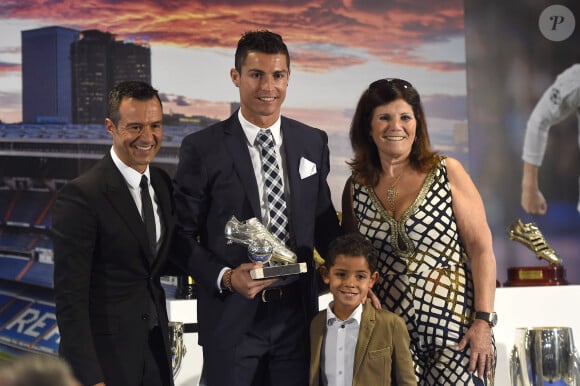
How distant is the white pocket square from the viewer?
10.3 feet

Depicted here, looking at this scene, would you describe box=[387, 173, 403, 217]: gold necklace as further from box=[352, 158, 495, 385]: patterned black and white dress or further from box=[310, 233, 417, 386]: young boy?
box=[310, 233, 417, 386]: young boy

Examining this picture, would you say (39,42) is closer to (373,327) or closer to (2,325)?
(2,325)

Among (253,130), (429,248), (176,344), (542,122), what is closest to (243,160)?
(253,130)

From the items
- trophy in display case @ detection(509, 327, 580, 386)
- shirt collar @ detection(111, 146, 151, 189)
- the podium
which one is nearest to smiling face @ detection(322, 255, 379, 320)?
shirt collar @ detection(111, 146, 151, 189)

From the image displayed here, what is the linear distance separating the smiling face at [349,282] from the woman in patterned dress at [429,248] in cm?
11

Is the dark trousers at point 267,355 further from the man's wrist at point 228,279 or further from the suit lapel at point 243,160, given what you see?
the suit lapel at point 243,160

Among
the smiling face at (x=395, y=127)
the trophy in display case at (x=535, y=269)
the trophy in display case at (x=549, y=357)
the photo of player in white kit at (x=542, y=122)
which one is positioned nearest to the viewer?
the smiling face at (x=395, y=127)

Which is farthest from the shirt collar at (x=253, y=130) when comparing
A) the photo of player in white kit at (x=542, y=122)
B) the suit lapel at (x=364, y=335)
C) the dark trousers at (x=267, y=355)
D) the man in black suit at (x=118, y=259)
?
the photo of player in white kit at (x=542, y=122)

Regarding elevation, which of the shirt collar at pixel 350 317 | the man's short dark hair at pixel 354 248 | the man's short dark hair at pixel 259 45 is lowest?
the shirt collar at pixel 350 317

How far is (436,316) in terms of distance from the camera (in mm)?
3139

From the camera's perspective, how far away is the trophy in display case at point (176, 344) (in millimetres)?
4008

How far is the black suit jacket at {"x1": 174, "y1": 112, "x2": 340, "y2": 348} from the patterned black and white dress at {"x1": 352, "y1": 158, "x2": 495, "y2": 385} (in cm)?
30

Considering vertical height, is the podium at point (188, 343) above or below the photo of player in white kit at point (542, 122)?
below

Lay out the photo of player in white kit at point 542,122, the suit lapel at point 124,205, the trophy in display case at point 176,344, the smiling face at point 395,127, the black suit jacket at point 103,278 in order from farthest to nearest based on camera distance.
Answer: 1. the photo of player in white kit at point 542,122
2. the trophy in display case at point 176,344
3. the smiling face at point 395,127
4. the suit lapel at point 124,205
5. the black suit jacket at point 103,278
